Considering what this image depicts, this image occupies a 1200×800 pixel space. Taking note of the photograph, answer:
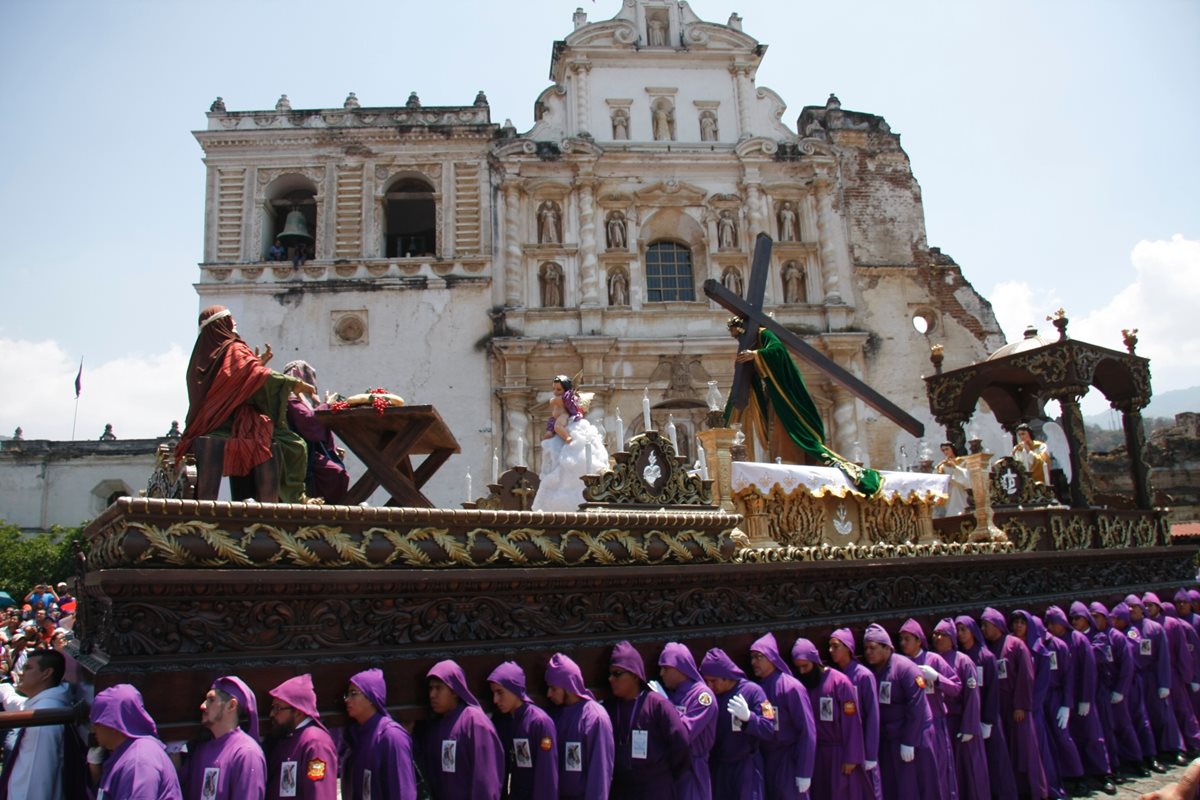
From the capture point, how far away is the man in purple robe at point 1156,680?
8.67 metres

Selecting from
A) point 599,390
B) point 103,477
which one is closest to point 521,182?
point 599,390

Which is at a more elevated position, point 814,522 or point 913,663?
point 814,522

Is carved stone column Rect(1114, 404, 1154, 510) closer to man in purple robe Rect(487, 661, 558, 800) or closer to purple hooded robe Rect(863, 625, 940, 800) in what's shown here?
purple hooded robe Rect(863, 625, 940, 800)

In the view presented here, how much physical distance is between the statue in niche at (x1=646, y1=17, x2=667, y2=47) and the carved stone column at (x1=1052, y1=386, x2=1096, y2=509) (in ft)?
62.7

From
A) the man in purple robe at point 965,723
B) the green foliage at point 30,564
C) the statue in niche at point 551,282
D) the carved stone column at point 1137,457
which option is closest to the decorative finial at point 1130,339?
the carved stone column at point 1137,457

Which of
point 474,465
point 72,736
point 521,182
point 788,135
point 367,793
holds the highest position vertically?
point 788,135

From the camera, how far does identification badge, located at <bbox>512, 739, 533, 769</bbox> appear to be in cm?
423

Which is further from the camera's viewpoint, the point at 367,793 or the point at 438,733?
the point at 438,733

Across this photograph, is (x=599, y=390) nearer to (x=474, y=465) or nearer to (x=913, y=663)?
(x=474, y=465)

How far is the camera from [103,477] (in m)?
26.1

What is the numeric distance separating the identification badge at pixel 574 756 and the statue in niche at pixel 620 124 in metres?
22.4

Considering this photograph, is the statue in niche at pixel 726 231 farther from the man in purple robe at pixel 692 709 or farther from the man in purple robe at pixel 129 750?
the man in purple robe at pixel 129 750

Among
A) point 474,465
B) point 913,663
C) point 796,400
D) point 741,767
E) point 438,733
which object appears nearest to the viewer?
point 438,733

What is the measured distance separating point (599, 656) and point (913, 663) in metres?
2.71
